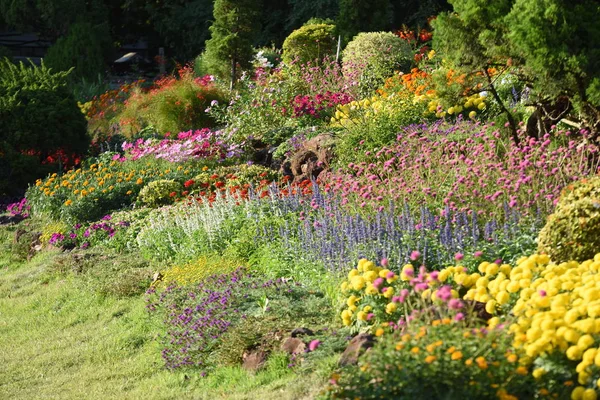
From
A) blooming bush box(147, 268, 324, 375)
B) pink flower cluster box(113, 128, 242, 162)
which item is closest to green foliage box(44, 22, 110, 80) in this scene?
pink flower cluster box(113, 128, 242, 162)

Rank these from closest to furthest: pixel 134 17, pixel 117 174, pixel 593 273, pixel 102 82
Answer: pixel 593 273 → pixel 117 174 → pixel 102 82 → pixel 134 17

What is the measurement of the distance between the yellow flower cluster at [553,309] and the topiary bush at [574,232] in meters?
0.40

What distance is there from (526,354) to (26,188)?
10496mm

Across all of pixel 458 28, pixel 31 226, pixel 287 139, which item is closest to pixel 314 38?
pixel 287 139

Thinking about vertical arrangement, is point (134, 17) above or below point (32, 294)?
above

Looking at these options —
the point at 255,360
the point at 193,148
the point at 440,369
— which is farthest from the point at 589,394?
the point at 193,148

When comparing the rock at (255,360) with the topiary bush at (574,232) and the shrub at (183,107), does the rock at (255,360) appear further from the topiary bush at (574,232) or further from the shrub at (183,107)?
the shrub at (183,107)


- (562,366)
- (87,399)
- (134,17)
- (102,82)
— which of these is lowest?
(87,399)

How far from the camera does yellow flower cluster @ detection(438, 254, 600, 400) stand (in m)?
3.56

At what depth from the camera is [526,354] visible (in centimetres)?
365

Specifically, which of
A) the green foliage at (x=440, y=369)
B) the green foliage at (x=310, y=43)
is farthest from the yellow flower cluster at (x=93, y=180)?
the green foliage at (x=440, y=369)

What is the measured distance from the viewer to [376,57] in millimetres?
14023

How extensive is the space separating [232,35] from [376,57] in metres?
2.53

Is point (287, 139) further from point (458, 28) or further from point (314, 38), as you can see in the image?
point (314, 38)
